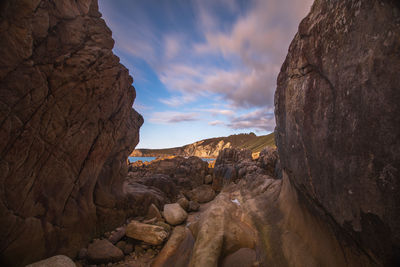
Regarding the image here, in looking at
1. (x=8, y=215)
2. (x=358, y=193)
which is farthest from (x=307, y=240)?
(x=8, y=215)

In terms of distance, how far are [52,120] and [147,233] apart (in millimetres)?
6047

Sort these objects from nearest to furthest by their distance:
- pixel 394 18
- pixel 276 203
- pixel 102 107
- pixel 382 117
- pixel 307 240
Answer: pixel 394 18
pixel 382 117
pixel 307 240
pixel 276 203
pixel 102 107

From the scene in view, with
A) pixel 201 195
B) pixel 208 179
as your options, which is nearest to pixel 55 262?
pixel 201 195

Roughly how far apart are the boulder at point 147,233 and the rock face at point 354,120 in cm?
611

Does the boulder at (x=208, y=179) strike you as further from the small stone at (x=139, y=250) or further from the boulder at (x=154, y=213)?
the small stone at (x=139, y=250)

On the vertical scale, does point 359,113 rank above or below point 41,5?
below

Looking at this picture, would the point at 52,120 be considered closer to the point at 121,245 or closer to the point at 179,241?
the point at 121,245

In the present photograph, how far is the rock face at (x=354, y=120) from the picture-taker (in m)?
2.34

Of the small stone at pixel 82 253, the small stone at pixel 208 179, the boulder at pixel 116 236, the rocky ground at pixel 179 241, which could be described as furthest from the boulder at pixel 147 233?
the small stone at pixel 208 179

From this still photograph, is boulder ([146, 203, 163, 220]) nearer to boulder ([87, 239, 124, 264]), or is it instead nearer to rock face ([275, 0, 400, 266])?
boulder ([87, 239, 124, 264])

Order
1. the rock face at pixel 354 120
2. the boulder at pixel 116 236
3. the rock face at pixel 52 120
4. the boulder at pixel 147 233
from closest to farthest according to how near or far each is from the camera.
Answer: the rock face at pixel 354 120 < the rock face at pixel 52 120 < the boulder at pixel 147 233 < the boulder at pixel 116 236

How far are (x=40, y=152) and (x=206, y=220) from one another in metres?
6.57

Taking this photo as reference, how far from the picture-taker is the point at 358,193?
2801 mm

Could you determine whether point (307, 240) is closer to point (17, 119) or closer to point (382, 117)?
point (382, 117)
